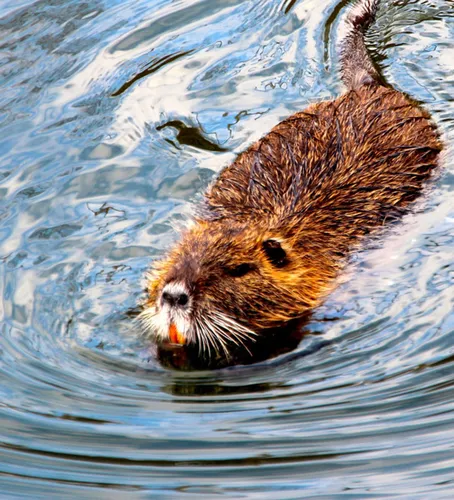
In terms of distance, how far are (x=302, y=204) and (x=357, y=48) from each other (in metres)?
1.97

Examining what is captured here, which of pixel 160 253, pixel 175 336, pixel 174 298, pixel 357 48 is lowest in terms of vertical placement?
pixel 357 48

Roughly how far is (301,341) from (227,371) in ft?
1.47

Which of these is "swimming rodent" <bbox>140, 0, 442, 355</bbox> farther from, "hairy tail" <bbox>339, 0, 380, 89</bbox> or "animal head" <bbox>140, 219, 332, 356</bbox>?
"hairy tail" <bbox>339, 0, 380, 89</bbox>

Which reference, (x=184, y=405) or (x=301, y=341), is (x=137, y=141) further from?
A: (x=184, y=405)

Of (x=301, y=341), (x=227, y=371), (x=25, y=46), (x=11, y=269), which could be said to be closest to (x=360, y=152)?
(x=301, y=341)

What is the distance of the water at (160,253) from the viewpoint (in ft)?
11.7

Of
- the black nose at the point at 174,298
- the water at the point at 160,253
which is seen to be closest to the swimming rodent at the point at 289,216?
the black nose at the point at 174,298

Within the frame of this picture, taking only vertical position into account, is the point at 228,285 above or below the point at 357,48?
above

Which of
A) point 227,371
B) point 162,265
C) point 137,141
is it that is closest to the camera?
point 227,371

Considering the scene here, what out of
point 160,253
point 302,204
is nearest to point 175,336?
point 160,253

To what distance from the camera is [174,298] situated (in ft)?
14.3

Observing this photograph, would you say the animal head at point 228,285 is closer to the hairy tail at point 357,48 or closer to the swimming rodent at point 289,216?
the swimming rodent at point 289,216

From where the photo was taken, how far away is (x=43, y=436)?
3779 mm

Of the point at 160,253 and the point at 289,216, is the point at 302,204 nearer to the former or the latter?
the point at 289,216
